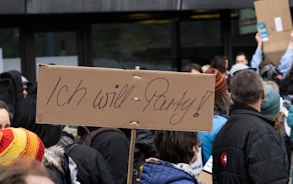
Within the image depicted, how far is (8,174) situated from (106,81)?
1.79m

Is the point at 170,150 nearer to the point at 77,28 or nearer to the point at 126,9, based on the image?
the point at 126,9

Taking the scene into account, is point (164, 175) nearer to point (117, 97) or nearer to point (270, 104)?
point (117, 97)

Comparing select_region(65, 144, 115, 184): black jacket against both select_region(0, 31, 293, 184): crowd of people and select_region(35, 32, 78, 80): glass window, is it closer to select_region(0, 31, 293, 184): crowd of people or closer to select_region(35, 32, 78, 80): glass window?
select_region(0, 31, 293, 184): crowd of people

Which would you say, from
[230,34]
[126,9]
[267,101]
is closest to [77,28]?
[126,9]

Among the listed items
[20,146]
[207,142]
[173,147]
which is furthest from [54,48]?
[20,146]

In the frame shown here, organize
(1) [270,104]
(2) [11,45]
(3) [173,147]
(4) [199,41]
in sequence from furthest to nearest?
(4) [199,41], (2) [11,45], (1) [270,104], (3) [173,147]

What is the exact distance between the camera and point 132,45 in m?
10.6

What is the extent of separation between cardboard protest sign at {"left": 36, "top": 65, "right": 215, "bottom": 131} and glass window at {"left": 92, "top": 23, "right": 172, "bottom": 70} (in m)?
6.91

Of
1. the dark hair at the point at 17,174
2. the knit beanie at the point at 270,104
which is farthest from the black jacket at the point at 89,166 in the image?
the dark hair at the point at 17,174

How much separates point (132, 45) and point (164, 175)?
7.18 meters

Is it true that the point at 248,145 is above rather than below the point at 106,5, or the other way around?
below

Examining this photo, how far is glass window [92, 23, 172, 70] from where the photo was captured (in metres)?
10.6

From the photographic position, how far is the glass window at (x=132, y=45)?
34.7 ft

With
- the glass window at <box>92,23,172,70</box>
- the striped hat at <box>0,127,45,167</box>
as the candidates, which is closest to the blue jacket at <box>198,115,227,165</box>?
the striped hat at <box>0,127,45,167</box>
